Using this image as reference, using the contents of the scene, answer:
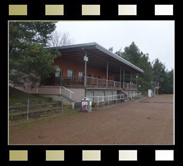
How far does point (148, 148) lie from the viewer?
2.94 m

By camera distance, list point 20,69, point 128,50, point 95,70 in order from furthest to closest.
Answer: point 128,50
point 95,70
point 20,69

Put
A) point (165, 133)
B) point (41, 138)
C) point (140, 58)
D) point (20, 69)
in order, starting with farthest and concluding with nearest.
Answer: point (140, 58) → point (20, 69) → point (165, 133) → point (41, 138)

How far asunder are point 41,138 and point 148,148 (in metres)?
3.42

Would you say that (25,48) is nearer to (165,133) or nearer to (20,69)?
(20,69)

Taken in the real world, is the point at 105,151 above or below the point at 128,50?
below

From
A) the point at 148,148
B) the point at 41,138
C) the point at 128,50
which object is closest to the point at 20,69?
the point at 41,138

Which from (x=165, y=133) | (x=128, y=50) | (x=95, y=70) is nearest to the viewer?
(x=165, y=133)

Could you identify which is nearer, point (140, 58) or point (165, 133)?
point (165, 133)

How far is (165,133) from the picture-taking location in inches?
225

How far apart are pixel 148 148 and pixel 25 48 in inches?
303

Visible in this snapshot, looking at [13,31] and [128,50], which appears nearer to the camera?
[13,31]
